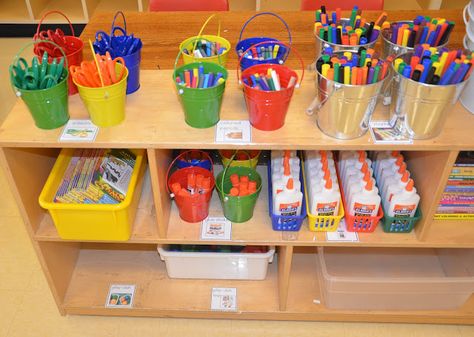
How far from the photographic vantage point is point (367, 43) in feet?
4.54

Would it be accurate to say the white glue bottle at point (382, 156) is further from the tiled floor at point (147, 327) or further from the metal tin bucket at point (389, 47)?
the tiled floor at point (147, 327)

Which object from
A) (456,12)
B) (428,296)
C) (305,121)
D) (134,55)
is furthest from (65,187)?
(456,12)

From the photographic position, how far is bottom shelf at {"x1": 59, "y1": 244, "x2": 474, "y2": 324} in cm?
179

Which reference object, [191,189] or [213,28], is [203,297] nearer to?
[191,189]

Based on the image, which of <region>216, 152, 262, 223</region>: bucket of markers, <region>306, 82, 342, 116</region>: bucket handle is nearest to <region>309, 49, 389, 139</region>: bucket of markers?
<region>306, 82, 342, 116</region>: bucket handle

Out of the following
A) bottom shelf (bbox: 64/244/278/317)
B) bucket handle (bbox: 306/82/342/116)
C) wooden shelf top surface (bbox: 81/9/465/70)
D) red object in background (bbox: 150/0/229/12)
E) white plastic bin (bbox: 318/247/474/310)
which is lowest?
bottom shelf (bbox: 64/244/278/317)

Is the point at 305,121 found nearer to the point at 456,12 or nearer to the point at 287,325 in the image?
the point at 287,325

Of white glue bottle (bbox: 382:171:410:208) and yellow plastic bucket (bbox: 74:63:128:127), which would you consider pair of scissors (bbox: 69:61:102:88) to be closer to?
yellow plastic bucket (bbox: 74:63:128:127)

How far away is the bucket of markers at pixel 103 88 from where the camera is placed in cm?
127

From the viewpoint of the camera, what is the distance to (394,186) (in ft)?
4.95

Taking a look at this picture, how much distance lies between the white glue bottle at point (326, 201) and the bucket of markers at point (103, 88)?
607 mm

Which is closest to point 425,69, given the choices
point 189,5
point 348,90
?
point 348,90

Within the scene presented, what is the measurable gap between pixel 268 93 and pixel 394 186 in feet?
1.72

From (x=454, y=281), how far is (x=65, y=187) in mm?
1259
